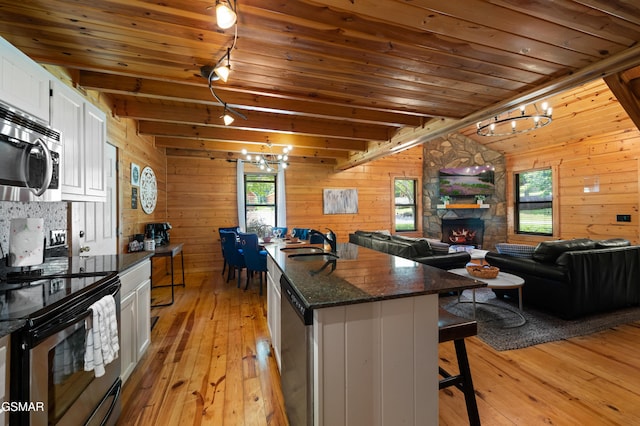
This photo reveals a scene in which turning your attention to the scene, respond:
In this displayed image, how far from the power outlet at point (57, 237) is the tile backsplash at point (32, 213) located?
0.03 metres

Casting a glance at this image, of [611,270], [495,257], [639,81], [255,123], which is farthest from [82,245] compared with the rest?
[639,81]

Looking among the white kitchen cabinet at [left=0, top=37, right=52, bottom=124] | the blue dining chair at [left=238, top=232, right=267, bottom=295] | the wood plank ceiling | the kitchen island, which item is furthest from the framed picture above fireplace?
the white kitchen cabinet at [left=0, top=37, right=52, bottom=124]

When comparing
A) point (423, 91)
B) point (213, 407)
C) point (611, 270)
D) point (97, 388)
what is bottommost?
point (213, 407)

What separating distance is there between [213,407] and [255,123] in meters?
3.16

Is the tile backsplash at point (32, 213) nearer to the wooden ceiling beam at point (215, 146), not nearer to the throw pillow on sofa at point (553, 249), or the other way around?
the wooden ceiling beam at point (215, 146)

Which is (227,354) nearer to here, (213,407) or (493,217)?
(213,407)

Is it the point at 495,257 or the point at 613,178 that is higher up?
the point at 613,178

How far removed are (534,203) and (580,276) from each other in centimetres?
428

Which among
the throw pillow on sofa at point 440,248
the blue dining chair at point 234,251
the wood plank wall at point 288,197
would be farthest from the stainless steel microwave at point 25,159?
the wood plank wall at point 288,197

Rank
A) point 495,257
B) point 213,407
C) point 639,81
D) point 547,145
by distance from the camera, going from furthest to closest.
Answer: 1. point 547,145
2. point 495,257
3. point 639,81
4. point 213,407

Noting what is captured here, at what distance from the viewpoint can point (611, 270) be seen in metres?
3.03

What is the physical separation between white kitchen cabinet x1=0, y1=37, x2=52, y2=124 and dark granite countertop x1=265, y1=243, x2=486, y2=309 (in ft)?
5.37

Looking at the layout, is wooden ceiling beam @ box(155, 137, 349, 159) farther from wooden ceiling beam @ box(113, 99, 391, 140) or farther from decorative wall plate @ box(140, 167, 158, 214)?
wooden ceiling beam @ box(113, 99, 391, 140)

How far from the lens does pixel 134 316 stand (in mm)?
1987
